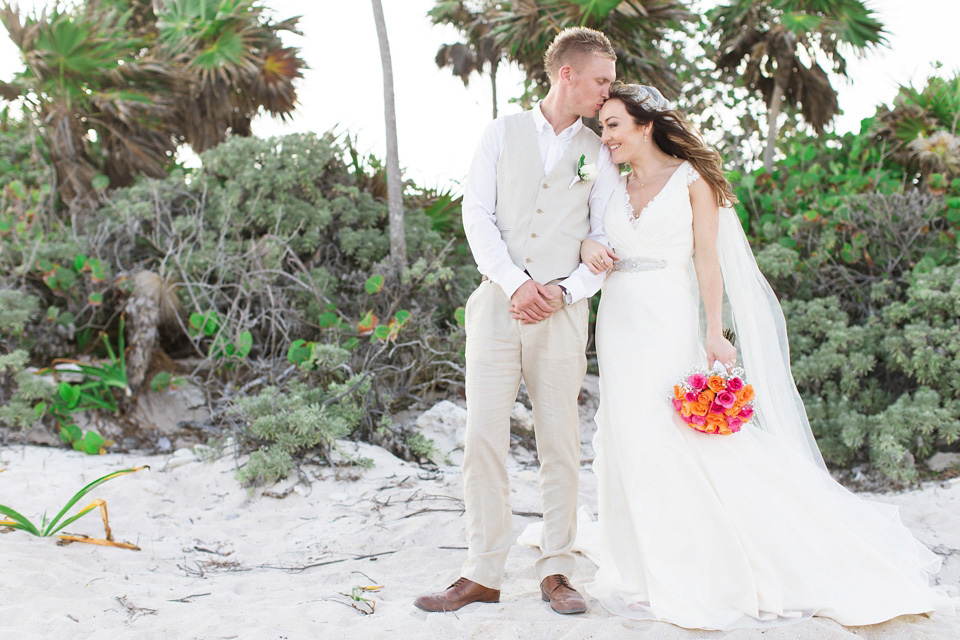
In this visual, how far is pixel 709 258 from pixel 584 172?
0.62 m

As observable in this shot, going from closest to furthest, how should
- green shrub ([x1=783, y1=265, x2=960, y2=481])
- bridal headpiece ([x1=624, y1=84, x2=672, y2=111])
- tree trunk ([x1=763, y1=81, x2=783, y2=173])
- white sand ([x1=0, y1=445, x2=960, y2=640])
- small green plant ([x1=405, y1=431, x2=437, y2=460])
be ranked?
1. white sand ([x1=0, y1=445, x2=960, y2=640])
2. bridal headpiece ([x1=624, y1=84, x2=672, y2=111])
3. green shrub ([x1=783, y1=265, x2=960, y2=481])
4. small green plant ([x1=405, y1=431, x2=437, y2=460])
5. tree trunk ([x1=763, y1=81, x2=783, y2=173])

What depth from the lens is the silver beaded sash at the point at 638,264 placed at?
292 centimetres

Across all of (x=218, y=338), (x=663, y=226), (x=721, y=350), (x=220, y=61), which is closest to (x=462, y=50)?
(x=220, y=61)

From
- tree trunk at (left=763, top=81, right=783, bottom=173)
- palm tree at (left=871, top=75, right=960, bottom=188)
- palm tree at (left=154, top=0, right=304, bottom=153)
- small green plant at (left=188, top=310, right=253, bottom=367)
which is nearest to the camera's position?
small green plant at (left=188, top=310, right=253, bottom=367)

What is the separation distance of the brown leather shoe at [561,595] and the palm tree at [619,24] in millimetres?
5719

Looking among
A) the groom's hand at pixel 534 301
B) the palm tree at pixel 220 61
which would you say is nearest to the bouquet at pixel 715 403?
the groom's hand at pixel 534 301

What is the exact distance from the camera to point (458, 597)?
2.74 metres

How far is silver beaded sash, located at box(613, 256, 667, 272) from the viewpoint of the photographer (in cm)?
292

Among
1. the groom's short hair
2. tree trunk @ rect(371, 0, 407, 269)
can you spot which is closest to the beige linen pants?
the groom's short hair

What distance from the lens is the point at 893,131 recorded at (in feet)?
24.7

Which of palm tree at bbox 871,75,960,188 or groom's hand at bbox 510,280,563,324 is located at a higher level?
palm tree at bbox 871,75,960,188

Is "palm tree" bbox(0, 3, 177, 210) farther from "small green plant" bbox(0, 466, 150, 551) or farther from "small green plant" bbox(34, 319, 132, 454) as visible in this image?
"small green plant" bbox(0, 466, 150, 551)

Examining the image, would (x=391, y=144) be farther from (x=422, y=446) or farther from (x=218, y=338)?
(x=422, y=446)

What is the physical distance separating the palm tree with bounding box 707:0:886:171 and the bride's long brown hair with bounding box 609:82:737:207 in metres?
6.55
